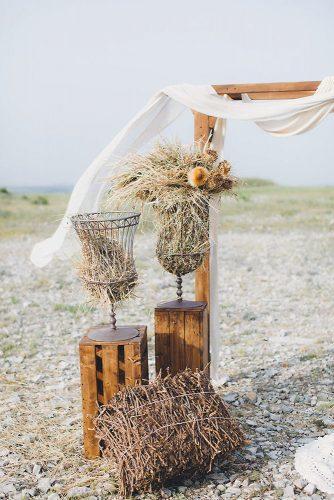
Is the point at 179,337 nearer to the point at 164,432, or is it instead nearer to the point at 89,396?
the point at 89,396

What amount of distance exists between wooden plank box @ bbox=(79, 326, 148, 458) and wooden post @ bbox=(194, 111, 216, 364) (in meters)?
1.48

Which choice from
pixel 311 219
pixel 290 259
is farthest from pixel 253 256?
pixel 311 219

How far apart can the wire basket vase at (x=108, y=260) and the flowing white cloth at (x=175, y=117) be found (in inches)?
42.8

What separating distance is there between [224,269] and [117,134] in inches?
291

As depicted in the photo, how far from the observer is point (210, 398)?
4.55m

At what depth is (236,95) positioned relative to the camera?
6012 mm

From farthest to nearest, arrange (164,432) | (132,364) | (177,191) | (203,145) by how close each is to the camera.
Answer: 1. (203,145)
2. (177,191)
3. (132,364)
4. (164,432)

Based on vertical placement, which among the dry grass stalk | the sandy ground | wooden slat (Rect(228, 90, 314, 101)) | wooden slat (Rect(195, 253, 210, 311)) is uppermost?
wooden slat (Rect(228, 90, 314, 101))

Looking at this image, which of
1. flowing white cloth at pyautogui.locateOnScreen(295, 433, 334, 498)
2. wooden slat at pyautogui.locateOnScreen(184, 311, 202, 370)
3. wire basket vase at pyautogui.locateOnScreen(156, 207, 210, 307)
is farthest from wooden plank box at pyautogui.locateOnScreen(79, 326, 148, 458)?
flowing white cloth at pyautogui.locateOnScreen(295, 433, 334, 498)

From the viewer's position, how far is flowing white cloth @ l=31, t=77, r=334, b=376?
570 cm

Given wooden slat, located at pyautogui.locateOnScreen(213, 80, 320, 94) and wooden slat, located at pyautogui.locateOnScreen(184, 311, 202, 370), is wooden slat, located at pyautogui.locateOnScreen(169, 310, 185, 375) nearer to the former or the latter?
wooden slat, located at pyautogui.locateOnScreen(184, 311, 202, 370)

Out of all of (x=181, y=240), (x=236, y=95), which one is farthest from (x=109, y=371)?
(x=236, y=95)

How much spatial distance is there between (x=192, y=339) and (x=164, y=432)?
1179mm

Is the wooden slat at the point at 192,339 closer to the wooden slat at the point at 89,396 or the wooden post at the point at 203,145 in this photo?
the wooden post at the point at 203,145
